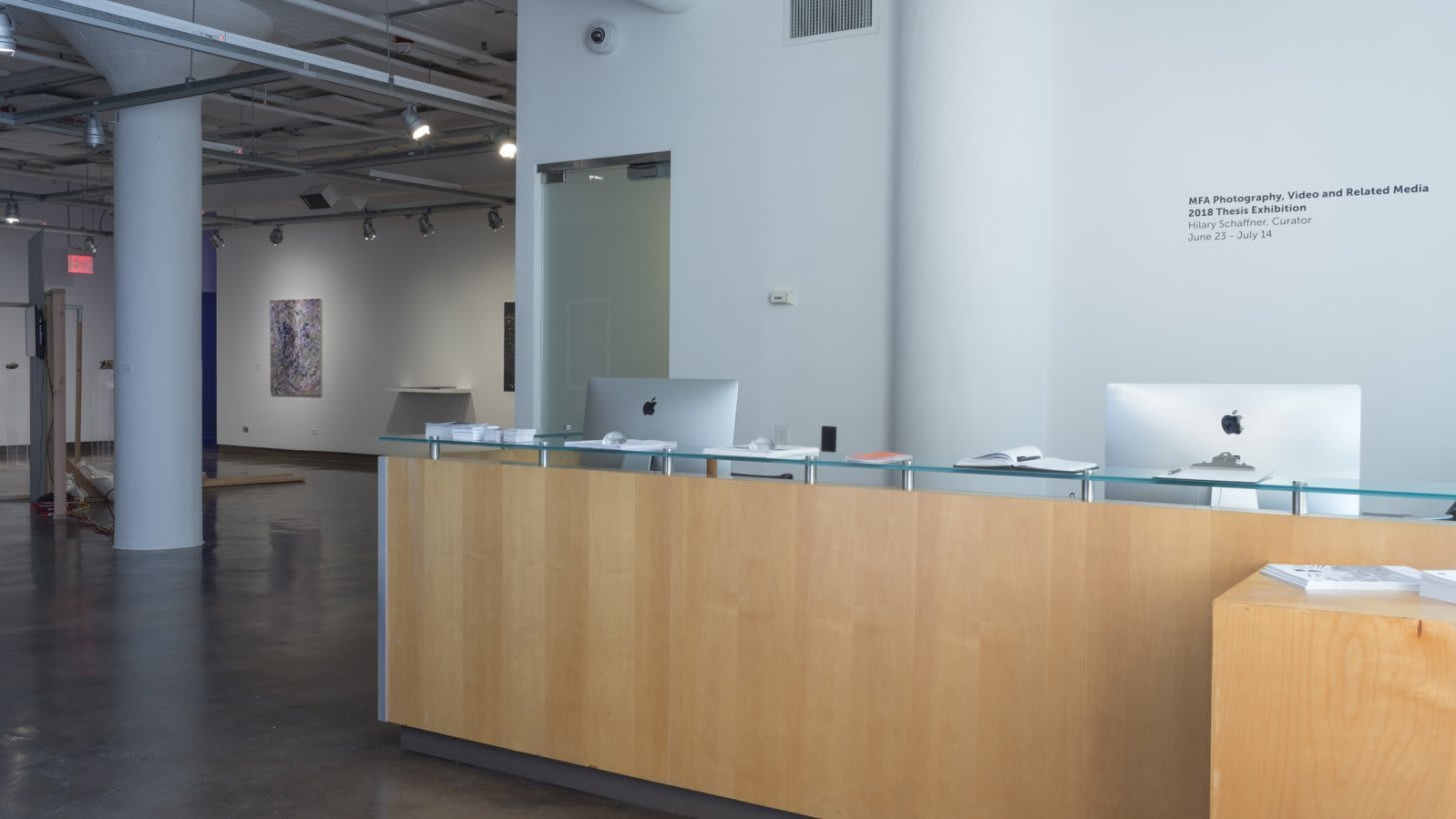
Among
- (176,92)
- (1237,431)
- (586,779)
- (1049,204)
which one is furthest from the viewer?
(176,92)

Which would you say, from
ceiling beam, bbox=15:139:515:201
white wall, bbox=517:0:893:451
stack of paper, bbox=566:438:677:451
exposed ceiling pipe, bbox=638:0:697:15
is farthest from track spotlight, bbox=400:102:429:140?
stack of paper, bbox=566:438:677:451

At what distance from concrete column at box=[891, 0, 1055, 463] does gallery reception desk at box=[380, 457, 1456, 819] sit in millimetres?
2446

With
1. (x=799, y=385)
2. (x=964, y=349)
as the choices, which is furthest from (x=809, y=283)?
(x=964, y=349)

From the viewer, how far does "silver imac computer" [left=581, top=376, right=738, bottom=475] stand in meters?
4.32

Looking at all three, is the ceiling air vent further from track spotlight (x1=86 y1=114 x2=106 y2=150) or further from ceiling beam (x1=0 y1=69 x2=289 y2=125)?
track spotlight (x1=86 y1=114 x2=106 y2=150)

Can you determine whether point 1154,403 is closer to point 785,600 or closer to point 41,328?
point 785,600

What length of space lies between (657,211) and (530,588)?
3.54m

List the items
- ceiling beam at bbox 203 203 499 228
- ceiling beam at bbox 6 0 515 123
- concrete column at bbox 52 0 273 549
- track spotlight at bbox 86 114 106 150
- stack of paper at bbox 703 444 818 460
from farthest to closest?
ceiling beam at bbox 203 203 499 228
track spotlight at bbox 86 114 106 150
concrete column at bbox 52 0 273 549
ceiling beam at bbox 6 0 515 123
stack of paper at bbox 703 444 818 460

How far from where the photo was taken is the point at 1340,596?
7.89 feet

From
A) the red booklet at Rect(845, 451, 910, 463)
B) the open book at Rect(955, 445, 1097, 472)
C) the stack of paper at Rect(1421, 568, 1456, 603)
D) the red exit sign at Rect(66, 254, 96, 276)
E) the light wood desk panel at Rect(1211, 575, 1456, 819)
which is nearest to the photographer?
the light wood desk panel at Rect(1211, 575, 1456, 819)

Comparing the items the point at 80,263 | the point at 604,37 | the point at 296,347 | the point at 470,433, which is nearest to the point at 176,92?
the point at 604,37

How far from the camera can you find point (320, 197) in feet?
55.6

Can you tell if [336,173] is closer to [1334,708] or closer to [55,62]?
[55,62]

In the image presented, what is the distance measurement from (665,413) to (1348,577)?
8.17 feet
